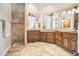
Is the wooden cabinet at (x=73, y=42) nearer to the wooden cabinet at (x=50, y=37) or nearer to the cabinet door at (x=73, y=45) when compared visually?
the cabinet door at (x=73, y=45)

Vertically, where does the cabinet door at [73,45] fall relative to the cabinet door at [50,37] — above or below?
below

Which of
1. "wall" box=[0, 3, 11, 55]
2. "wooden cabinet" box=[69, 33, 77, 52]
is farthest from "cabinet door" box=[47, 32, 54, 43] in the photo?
"wall" box=[0, 3, 11, 55]

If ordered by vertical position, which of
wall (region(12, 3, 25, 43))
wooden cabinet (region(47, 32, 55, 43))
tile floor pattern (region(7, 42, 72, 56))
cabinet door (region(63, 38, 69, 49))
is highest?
wall (region(12, 3, 25, 43))

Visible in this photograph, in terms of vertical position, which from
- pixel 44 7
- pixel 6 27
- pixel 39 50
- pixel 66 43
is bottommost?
pixel 39 50

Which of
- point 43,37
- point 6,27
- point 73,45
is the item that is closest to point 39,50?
point 43,37

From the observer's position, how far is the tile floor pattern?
2.52m

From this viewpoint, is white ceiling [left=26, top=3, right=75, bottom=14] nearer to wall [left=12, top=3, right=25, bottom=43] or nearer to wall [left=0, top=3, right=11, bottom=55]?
wall [left=12, top=3, right=25, bottom=43]

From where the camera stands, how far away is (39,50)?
2.52m

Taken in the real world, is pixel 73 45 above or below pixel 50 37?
below

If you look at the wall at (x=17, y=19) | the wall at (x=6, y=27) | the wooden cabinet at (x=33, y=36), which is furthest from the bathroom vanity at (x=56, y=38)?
the wall at (x=6, y=27)

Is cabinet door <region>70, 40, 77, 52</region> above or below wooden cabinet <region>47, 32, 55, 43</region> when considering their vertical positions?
below

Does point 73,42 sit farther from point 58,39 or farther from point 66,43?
point 58,39

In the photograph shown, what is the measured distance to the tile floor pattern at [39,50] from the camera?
8.28 ft

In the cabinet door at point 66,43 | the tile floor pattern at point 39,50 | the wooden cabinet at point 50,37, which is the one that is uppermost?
the wooden cabinet at point 50,37
